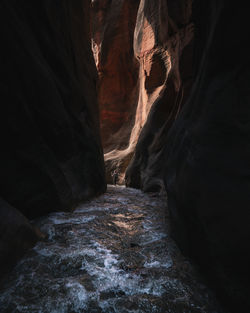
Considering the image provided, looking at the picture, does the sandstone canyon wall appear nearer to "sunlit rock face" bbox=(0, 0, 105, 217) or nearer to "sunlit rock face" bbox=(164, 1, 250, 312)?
"sunlit rock face" bbox=(0, 0, 105, 217)

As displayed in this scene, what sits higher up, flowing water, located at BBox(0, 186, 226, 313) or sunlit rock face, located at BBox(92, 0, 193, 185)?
sunlit rock face, located at BBox(92, 0, 193, 185)

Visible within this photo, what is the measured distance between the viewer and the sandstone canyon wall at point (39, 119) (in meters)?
3.69

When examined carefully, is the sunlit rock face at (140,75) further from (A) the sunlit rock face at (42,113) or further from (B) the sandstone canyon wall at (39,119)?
(B) the sandstone canyon wall at (39,119)

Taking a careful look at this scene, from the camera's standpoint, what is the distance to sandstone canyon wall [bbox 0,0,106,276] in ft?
12.1

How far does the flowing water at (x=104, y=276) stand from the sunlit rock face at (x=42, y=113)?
1.03 meters

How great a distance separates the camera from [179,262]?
241 cm

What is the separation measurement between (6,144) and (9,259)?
218cm

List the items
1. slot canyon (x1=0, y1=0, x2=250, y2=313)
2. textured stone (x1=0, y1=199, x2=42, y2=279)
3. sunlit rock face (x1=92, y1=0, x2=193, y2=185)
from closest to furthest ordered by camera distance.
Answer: slot canyon (x1=0, y1=0, x2=250, y2=313)
textured stone (x1=0, y1=199, x2=42, y2=279)
sunlit rock face (x1=92, y1=0, x2=193, y2=185)

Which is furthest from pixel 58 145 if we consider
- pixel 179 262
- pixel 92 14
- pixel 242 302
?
pixel 92 14

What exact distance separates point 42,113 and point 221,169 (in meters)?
3.91

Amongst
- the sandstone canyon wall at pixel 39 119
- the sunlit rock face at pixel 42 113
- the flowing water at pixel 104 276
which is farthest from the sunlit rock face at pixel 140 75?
the flowing water at pixel 104 276

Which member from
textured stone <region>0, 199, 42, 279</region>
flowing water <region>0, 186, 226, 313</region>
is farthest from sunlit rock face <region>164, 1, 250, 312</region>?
textured stone <region>0, 199, 42, 279</region>

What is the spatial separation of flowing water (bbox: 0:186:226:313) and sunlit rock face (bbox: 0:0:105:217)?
1034 millimetres

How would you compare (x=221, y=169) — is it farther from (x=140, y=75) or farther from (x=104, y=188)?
(x=140, y=75)
